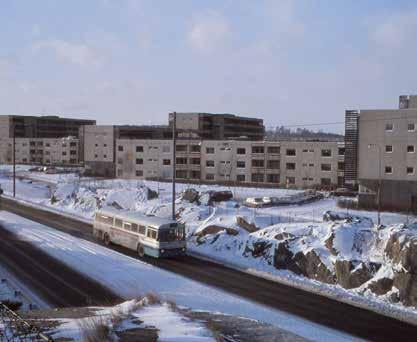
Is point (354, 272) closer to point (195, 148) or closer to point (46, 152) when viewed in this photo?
point (195, 148)

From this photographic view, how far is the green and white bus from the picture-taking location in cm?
3584

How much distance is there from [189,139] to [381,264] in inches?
3103

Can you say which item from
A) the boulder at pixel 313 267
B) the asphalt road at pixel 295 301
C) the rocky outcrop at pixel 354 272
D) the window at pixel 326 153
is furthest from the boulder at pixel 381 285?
the window at pixel 326 153

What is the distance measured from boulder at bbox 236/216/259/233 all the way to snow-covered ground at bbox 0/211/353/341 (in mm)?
8629

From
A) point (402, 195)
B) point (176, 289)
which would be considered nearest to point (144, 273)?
point (176, 289)

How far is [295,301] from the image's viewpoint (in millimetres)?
26312

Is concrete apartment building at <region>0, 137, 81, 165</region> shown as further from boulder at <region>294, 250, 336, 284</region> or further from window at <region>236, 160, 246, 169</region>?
boulder at <region>294, 250, 336, 284</region>

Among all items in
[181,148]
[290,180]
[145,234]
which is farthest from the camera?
[181,148]

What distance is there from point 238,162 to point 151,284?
71.3 metres

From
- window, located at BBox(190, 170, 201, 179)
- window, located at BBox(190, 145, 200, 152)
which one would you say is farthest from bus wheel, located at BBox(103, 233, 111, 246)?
window, located at BBox(190, 145, 200, 152)

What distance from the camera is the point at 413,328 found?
2262 cm

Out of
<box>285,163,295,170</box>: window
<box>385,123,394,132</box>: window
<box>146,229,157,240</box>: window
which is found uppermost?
<box>385,123,394,132</box>: window

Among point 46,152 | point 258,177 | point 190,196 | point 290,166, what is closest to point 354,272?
point 190,196

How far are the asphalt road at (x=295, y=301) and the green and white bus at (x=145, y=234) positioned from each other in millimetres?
636
